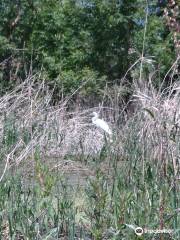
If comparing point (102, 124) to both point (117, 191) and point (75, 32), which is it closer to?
point (117, 191)

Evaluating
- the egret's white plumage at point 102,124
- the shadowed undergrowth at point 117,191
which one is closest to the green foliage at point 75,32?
the egret's white plumage at point 102,124

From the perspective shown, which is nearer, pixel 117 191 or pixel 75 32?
pixel 117 191

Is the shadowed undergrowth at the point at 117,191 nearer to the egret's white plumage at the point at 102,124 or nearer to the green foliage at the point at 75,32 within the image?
the egret's white plumage at the point at 102,124

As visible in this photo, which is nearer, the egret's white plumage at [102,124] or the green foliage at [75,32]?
the egret's white plumage at [102,124]

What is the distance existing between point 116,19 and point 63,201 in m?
11.5

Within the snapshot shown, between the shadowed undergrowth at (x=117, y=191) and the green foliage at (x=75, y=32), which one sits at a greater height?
the shadowed undergrowth at (x=117, y=191)

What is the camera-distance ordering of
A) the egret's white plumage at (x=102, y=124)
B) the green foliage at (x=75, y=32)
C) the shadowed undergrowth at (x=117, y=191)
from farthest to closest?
the green foliage at (x=75, y=32)
the egret's white plumage at (x=102, y=124)
the shadowed undergrowth at (x=117, y=191)

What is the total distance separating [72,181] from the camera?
13.9 ft

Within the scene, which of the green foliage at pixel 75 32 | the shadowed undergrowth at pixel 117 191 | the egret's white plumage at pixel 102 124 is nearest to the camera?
the shadowed undergrowth at pixel 117 191

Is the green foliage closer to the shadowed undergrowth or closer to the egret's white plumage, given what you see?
the egret's white plumage

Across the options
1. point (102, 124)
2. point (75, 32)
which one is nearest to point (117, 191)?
point (102, 124)

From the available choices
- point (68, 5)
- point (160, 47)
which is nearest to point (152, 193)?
point (160, 47)

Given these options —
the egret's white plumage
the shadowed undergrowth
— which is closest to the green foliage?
the egret's white plumage

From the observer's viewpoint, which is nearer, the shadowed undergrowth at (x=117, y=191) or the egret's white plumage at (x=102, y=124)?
the shadowed undergrowth at (x=117, y=191)
